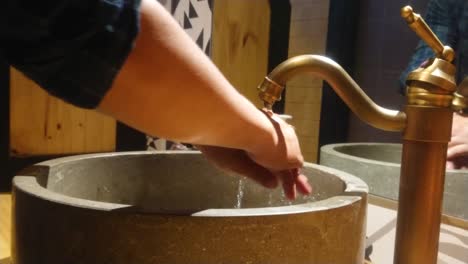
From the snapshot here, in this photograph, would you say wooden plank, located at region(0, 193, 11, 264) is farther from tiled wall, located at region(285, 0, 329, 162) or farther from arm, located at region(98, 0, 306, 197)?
tiled wall, located at region(285, 0, 329, 162)

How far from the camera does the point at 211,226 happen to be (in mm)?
426

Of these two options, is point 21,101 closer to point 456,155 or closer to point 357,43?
point 357,43

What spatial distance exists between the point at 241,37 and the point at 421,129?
1311 millimetres

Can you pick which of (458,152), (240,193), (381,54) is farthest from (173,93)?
(381,54)

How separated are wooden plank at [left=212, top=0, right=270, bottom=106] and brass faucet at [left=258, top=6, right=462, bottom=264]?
3.64ft

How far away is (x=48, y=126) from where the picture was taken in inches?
62.7

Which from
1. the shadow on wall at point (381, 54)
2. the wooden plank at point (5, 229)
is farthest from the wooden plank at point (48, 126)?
the shadow on wall at point (381, 54)

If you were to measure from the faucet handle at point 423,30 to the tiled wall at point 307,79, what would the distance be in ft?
2.17

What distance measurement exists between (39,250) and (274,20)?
1321mm

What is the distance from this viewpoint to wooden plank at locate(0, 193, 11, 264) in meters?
0.74

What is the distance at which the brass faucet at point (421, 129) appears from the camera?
1.76ft

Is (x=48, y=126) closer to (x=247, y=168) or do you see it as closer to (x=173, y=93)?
(x=247, y=168)

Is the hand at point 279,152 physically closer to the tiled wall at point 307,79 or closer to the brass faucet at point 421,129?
the brass faucet at point 421,129

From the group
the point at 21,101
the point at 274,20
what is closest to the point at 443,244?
the point at 274,20
